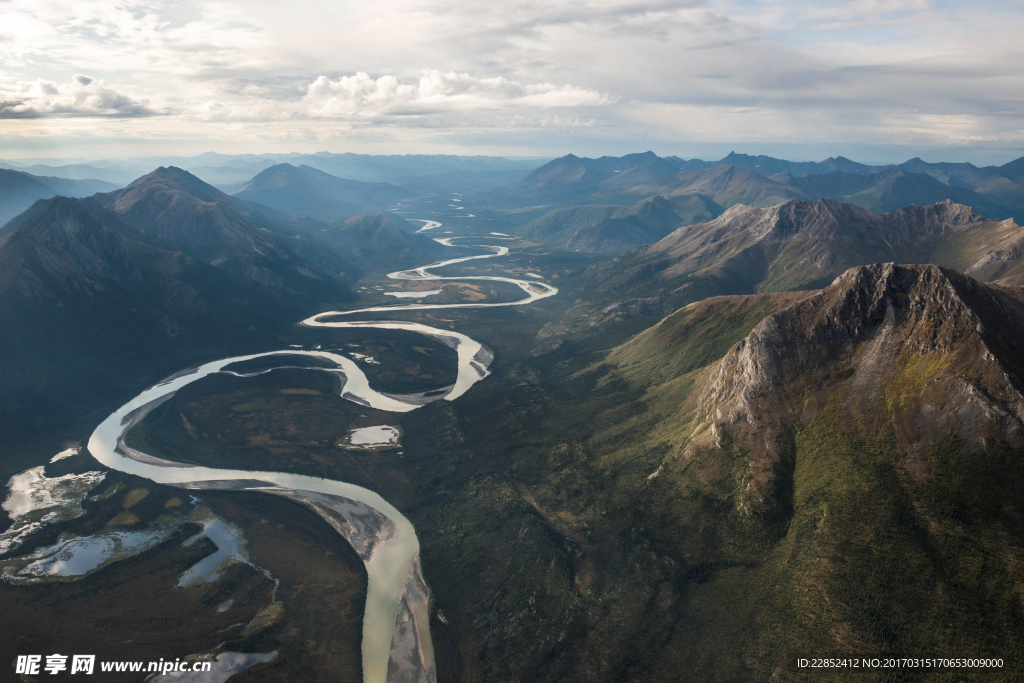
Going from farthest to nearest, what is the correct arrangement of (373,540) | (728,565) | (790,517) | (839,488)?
(373,540) → (790,517) → (839,488) → (728,565)

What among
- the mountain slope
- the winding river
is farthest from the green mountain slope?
the winding river

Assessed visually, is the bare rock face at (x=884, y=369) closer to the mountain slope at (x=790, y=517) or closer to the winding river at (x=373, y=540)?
the mountain slope at (x=790, y=517)

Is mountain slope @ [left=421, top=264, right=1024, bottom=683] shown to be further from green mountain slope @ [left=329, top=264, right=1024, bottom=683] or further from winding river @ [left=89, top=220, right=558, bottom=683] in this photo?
winding river @ [left=89, top=220, right=558, bottom=683]

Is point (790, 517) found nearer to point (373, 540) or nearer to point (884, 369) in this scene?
point (884, 369)

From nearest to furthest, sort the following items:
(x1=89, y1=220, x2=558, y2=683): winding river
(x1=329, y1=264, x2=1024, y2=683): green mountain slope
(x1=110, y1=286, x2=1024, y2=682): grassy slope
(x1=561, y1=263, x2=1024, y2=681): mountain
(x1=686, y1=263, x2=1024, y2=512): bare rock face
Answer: (x1=110, y1=286, x2=1024, y2=682): grassy slope
(x1=561, y1=263, x2=1024, y2=681): mountain
(x1=329, y1=264, x2=1024, y2=683): green mountain slope
(x1=686, y1=263, x2=1024, y2=512): bare rock face
(x1=89, y1=220, x2=558, y2=683): winding river

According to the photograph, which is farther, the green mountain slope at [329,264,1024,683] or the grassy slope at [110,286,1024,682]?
the green mountain slope at [329,264,1024,683]

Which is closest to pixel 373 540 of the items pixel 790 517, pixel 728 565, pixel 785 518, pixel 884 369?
pixel 728 565

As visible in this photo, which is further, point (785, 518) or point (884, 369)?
point (884, 369)

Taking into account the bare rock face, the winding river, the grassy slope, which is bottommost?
the winding river

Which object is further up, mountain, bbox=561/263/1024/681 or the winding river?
mountain, bbox=561/263/1024/681
